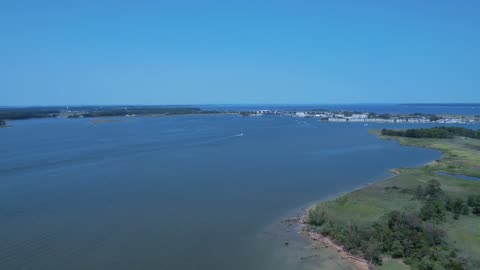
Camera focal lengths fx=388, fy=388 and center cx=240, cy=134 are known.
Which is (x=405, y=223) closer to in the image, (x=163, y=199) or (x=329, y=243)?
(x=329, y=243)

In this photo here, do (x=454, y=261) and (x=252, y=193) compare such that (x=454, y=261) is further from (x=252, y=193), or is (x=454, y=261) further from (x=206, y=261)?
(x=252, y=193)

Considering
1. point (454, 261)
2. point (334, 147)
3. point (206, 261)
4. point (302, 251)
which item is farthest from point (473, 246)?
point (334, 147)

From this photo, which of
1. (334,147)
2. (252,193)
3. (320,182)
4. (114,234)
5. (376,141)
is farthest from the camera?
(376,141)

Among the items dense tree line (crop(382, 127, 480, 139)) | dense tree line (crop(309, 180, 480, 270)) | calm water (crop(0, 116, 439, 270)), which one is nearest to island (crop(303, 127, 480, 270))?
dense tree line (crop(309, 180, 480, 270))

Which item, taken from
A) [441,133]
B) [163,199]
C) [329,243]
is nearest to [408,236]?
[329,243]

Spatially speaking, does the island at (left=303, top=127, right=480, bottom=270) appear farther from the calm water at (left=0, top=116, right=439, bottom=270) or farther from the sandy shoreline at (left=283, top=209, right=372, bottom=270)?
the calm water at (left=0, top=116, right=439, bottom=270)

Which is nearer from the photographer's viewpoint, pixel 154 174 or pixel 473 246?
pixel 473 246
